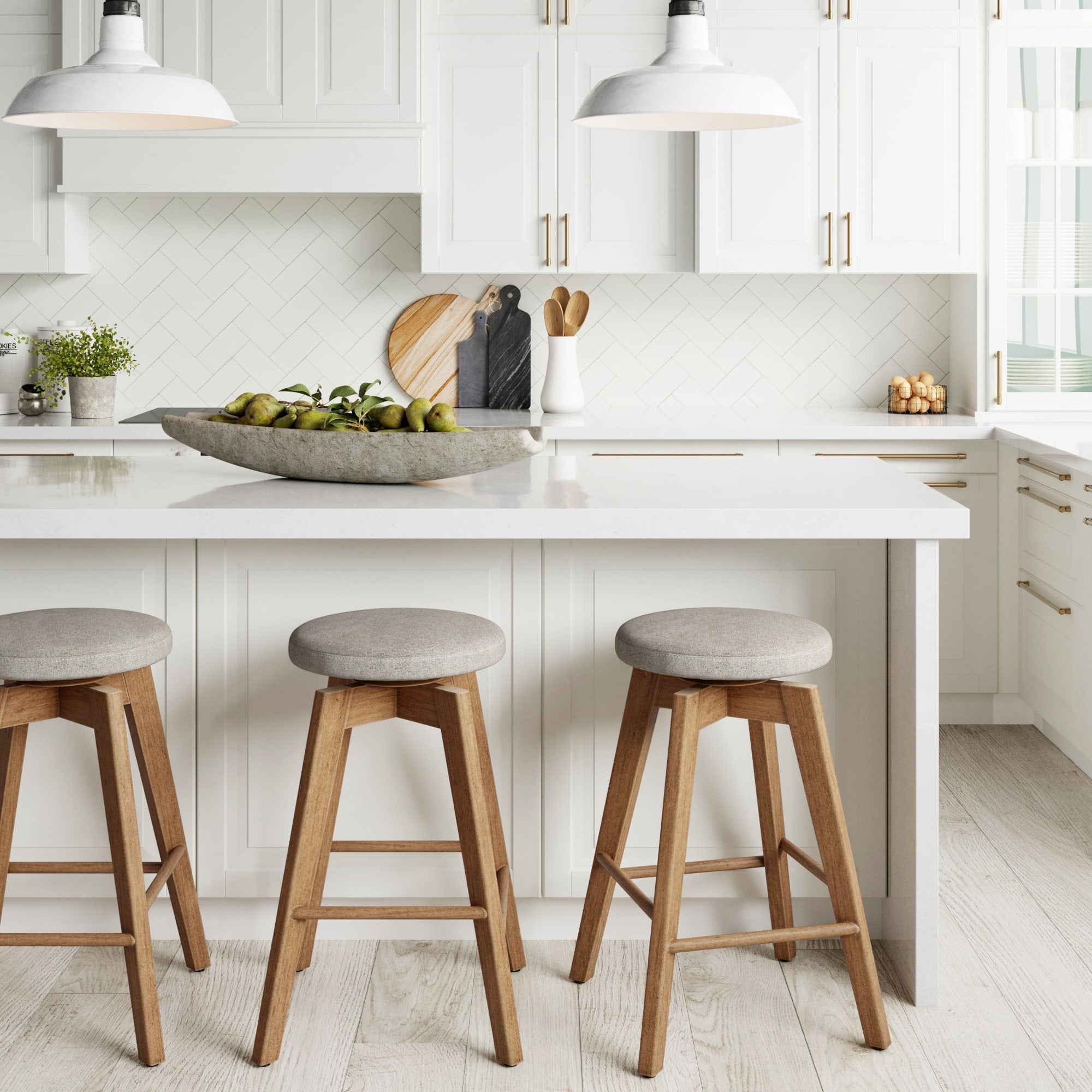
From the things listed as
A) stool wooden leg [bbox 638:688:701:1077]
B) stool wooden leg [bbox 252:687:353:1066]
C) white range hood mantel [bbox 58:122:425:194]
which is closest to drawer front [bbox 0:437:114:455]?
white range hood mantel [bbox 58:122:425:194]

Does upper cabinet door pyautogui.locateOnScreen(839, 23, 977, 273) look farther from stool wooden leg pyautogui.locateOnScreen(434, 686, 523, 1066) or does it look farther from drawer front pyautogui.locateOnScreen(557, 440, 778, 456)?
stool wooden leg pyautogui.locateOnScreen(434, 686, 523, 1066)

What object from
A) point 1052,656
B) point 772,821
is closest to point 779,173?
point 1052,656

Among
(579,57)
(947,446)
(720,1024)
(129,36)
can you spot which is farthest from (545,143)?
(720,1024)

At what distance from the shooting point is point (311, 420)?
2367 millimetres

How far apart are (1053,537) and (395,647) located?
2446mm

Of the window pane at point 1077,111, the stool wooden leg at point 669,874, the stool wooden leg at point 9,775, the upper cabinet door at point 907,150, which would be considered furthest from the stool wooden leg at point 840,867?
the window pane at point 1077,111

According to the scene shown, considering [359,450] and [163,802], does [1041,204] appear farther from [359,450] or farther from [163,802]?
[163,802]

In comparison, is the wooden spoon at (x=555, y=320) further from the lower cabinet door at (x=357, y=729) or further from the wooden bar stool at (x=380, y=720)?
the wooden bar stool at (x=380, y=720)

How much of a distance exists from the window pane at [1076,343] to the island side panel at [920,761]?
219 cm

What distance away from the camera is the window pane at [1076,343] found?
416 centimetres

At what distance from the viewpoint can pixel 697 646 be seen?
6.73 ft

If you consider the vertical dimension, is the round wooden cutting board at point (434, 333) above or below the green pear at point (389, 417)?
above

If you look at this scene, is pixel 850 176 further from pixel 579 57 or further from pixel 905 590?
pixel 905 590

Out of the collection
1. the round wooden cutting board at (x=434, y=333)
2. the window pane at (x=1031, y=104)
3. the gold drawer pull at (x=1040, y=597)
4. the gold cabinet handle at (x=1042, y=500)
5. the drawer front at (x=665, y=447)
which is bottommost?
the gold drawer pull at (x=1040, y=597)
